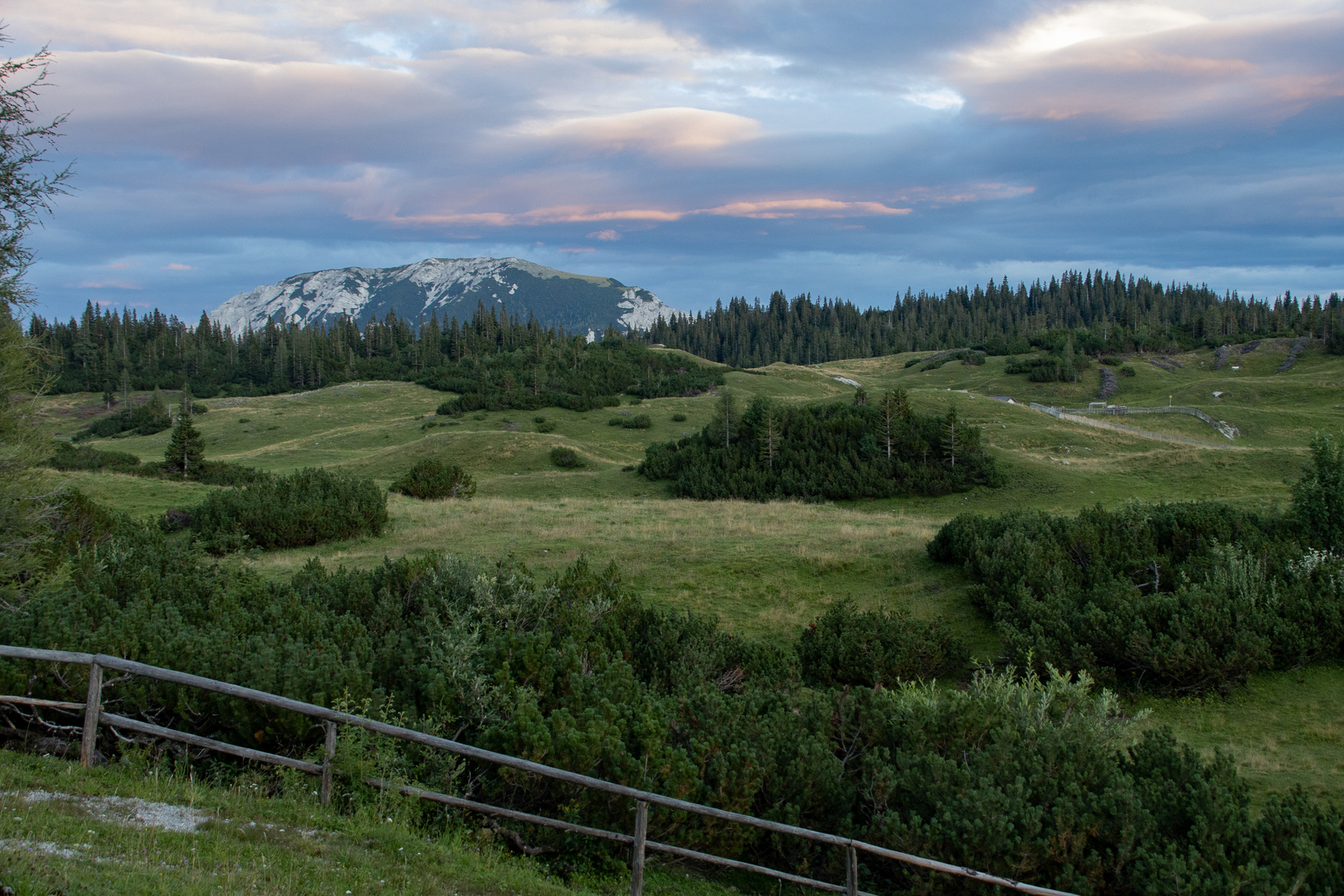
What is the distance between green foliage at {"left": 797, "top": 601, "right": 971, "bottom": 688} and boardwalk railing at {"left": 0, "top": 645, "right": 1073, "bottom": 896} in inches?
253

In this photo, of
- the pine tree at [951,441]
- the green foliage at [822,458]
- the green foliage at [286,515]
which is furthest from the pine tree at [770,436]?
the green foliage at [286,515]

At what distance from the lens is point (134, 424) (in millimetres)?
83188

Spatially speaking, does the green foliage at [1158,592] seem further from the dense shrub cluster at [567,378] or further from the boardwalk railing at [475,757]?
the dense shrub cluster at [567,378]

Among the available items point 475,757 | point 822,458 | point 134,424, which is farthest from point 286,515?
point 134,424

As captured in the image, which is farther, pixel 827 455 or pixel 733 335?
pixel 733 335

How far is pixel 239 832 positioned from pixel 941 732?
734 cm

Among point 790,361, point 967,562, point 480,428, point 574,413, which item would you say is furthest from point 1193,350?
point 967,562

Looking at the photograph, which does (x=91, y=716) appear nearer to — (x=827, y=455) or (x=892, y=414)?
(x=827, y=455)

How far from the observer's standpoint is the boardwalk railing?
20.3ft

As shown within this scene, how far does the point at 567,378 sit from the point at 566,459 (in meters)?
45.9

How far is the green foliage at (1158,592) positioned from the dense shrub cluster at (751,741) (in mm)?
2999

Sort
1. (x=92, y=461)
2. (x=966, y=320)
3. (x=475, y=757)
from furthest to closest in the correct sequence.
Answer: (x=966, y=320)
(x=92, y=461)
(x=475, y=757)

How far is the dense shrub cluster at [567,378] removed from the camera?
78812 millimetres

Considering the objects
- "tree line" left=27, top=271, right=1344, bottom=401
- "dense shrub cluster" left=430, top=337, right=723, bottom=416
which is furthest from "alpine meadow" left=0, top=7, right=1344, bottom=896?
"tree line" left=27, top=271, right=1344, bottom=401
